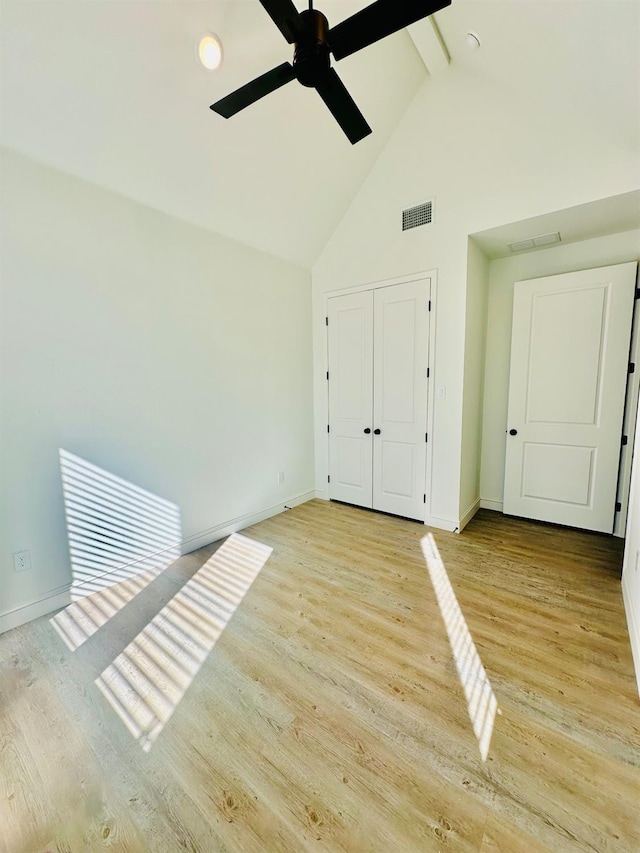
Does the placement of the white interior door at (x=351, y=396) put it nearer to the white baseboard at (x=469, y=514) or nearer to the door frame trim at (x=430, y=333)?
the door frame trim at (x=430, y=333)

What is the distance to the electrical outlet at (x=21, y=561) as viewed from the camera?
2.02 m

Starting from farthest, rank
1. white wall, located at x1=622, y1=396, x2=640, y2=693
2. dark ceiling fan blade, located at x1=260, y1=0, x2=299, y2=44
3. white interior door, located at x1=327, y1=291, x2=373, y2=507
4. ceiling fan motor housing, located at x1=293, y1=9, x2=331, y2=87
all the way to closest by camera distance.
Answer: white interior door, located at x1=327, y1=291, x2=373, y2=507 → white wall, located at x1=622, y1=396, x2=640, y2=693 → ceiling fan motor housing, located at x1=293, y1=9, x2=331, y2=87 → dark ceiling fan blade, located at x1=260, y1=0, x2=299, y2=44

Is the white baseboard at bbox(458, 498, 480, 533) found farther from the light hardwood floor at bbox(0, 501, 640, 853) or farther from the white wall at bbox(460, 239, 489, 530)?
the light hardwood floor at bbox(0, 501, 640, 853)

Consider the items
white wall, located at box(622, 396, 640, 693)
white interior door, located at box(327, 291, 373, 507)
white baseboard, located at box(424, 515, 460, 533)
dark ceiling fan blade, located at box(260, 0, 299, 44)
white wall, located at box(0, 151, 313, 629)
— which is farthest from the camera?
white interior door, located at box(327, 291, 373, 507)

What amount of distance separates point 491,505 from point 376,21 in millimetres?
3795

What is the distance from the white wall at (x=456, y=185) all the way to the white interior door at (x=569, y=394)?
579mm

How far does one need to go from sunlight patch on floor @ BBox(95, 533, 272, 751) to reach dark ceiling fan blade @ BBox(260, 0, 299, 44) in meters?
2.90

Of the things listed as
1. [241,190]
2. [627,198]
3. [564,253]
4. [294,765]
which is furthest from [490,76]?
[294,765]

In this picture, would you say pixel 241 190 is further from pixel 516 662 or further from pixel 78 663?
pixel 516 662

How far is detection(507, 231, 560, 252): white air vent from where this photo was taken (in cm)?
291

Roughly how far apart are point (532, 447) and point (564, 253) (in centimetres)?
182

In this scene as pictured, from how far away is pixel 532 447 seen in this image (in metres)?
3.31

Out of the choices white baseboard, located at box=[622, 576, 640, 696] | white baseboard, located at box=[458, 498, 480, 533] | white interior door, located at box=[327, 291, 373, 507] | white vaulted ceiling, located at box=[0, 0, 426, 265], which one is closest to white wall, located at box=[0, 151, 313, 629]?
white vaulted ceiling, located at box=[0, 0, 426, 265]

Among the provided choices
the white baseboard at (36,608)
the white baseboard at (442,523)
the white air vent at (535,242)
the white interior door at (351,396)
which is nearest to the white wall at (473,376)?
the white baseboard at (442,523)
